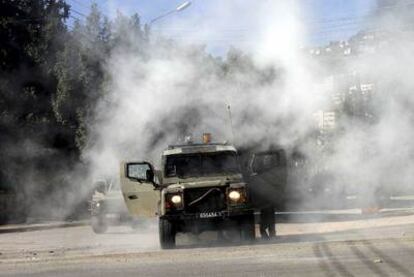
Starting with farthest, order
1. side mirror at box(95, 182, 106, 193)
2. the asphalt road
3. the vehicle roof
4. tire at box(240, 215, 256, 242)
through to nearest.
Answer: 1. side mirror at box(95, 182, 106, 193)
2. the vehicle roof
3. tire at box(240, 215, 256, 242)
4. the asphalt road

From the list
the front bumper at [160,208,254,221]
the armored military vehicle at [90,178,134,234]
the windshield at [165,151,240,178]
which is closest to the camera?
the front bumper at [160,208,254,221]

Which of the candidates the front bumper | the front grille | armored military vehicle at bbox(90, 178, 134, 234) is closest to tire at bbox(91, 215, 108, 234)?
armored military vehicle at bbox(90, 178, 134, 234)

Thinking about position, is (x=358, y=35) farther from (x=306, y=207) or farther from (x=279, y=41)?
(x=306, y=207)

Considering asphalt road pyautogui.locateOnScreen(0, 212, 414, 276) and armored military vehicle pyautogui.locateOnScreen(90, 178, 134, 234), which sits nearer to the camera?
asphalt road pyautogui.locateOnScreen(0, 212, 414, 276)

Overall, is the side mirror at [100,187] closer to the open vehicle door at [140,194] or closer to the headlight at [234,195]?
the open vehicle door at [140,194]

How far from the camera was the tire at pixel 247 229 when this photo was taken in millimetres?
15836

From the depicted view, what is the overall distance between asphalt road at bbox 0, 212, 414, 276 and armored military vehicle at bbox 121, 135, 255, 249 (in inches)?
22.6

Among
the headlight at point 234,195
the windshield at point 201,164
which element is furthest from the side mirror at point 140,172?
the headlight at point 234,195

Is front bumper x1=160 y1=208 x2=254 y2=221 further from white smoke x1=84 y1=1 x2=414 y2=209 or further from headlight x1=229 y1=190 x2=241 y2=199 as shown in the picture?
white smoke x1=84 y1=1 x2=414 y2=209

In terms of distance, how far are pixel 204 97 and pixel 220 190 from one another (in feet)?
16.6

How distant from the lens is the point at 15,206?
3400cm

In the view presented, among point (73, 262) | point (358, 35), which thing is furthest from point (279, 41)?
point (73, 262)

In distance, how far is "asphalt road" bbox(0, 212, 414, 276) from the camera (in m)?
11.5

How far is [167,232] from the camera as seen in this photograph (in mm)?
15578
